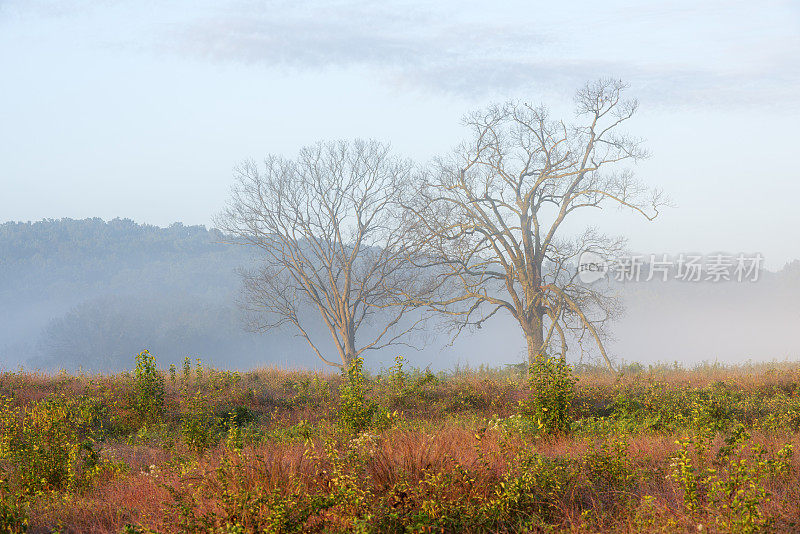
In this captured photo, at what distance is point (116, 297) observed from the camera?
88.7 meters

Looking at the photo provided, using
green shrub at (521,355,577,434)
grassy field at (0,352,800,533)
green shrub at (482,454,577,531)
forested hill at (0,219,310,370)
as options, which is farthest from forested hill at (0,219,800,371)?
green shrub at (482,454,577,531)

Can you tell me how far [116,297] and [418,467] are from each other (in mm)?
93909

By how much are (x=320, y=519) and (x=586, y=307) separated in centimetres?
1723

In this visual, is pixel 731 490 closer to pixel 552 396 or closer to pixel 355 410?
pixel 552 396

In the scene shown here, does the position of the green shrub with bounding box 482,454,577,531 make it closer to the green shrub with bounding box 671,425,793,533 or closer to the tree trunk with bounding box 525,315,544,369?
the green shrub with bounding box 671,425,793,533

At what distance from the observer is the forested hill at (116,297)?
79.1 m

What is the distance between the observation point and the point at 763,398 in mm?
12289

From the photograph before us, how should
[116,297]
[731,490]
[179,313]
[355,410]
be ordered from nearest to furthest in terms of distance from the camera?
[731,490], [355,410], [179,313], [116,297]

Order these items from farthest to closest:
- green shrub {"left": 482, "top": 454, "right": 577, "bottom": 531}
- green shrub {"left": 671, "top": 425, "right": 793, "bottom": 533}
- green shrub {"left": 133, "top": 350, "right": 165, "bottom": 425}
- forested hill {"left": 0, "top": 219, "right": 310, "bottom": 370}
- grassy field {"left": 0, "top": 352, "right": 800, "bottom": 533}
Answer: forested hill {"left": 0, "top": 219, "right": 310, "bottom": 370} → green shrub {"left": 133, "top": 350, "right": 165, "bottom": 425} → green shrub {"left": 482, "top": 454, "right": 577, "bottom": 531} → grassy field {"left": 0, "top": 352, "right": 800, "bottom": 533} → green shrub {"left": 671, "top": 425, "right": 793, "bottom": 533}

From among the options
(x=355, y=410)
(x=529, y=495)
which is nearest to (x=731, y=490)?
(x=529, y=495)

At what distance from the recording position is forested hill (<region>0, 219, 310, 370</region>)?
7906 centimetres

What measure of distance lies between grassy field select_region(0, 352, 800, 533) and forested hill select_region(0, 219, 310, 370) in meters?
70.5

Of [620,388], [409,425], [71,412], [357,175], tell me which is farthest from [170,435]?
[357,175]

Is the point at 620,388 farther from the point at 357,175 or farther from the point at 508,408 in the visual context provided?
the point at 357,175
